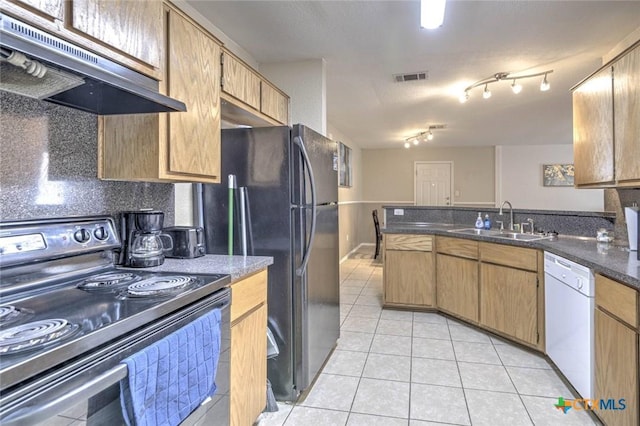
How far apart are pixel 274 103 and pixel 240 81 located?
0.64 metres

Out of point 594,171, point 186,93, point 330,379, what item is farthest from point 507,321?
point 186,93

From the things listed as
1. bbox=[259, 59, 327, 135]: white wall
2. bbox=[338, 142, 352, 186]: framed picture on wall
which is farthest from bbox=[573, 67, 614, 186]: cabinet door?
bbox=[338, 142, 352, 186]: framed picture on wall

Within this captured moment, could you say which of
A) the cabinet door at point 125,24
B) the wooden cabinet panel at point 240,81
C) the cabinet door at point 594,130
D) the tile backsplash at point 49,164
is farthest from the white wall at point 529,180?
the tile backsplash at point 49,164

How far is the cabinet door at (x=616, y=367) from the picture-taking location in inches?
59.7

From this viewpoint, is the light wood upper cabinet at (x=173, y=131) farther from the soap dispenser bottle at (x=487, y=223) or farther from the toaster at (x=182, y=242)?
the soap dispenser bottle at (x=487, y=223)

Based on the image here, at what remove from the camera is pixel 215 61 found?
1.90 meters

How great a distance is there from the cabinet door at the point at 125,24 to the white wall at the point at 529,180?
8.53 meters

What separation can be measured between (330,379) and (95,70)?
2.15 metres

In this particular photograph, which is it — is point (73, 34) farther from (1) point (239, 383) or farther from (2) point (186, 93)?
(1) point (239, 383)

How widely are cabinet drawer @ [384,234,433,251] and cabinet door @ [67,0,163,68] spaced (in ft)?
9.48

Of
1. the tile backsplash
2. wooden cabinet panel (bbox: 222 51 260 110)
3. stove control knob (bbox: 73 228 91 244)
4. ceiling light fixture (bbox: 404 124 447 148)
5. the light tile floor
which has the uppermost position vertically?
ceiling light fixture (bbox: 404 124 447 148)

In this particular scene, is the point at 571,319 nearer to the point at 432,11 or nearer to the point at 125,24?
the point at 432,11

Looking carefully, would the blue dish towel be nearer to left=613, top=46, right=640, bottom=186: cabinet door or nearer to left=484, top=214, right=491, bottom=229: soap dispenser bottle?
left=613, top=46, right=640, bottom=186: cabinet door

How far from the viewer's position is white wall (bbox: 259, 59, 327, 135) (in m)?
3.20
